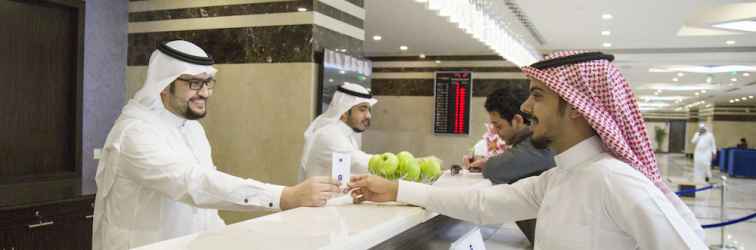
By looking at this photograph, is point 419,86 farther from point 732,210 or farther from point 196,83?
point 196,83

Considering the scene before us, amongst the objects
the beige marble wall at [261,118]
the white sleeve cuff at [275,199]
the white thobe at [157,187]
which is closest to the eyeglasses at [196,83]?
the white thobe at [157,187]

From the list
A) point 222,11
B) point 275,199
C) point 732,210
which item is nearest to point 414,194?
point 275,199

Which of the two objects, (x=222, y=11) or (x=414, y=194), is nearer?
(x=414, y=194)

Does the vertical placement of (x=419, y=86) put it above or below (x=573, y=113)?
above

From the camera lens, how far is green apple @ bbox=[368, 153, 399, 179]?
2.47 metres

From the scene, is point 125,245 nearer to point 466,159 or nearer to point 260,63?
point 466,159

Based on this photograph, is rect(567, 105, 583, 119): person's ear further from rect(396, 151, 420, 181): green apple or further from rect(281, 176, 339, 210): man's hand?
rect(396, 151, 420, 181): green apple

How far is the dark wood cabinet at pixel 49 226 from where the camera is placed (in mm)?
3646

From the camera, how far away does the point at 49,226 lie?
3.92m

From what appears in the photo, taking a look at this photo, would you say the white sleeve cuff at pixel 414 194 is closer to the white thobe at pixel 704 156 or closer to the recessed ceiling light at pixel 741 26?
the recessed ceiling light at pixel 741 26

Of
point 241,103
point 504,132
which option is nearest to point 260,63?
point 241,103

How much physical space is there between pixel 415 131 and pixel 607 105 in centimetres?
1053

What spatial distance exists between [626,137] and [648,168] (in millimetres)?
101

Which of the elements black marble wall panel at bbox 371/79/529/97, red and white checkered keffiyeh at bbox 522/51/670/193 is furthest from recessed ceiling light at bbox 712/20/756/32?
red and white checkered keffiyeh at bbox 522/51/670/193
